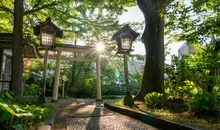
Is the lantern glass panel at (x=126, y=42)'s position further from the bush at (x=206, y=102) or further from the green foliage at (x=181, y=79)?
the bush at (x=206, y=102)

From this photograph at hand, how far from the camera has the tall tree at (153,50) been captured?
7363 millimetres

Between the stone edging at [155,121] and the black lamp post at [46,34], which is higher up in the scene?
the black lamp post at [46,34]

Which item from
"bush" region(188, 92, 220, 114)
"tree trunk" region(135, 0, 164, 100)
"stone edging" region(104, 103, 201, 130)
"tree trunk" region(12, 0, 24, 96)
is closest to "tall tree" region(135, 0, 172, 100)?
"tree trunk" region(135, 0, 164, 100)

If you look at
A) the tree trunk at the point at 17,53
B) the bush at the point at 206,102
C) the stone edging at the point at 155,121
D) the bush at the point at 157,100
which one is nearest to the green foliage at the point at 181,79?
the bush at the point at 157,100

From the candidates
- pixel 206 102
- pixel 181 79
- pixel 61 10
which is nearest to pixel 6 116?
pixel 206 102

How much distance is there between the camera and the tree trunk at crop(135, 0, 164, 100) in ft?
24.2

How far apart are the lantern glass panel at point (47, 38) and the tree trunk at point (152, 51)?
3.93 metres

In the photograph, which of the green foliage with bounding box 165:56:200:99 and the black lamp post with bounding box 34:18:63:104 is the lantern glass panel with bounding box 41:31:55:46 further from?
the green foliage with bounding box 165:56:200:99

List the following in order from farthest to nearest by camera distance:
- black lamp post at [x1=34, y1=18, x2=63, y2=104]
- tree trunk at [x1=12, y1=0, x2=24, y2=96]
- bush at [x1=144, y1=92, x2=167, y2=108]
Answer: tree trunk at [x1=12, y1=0, x2=24, y2=96]
black lamp post at [x1=34, y1=18, x2=63, y2=104]
bush at [x1=144, y1=92, x2=167, y2=108]

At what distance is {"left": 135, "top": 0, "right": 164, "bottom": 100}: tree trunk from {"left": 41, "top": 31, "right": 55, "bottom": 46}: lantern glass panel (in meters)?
3.93

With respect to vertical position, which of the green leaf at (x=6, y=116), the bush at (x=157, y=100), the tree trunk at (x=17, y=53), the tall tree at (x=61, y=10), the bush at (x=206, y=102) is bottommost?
the bush at (x=157, y=100)

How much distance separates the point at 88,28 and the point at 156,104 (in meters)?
8.19

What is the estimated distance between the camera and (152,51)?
774cm

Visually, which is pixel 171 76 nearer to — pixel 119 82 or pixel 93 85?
pixel 93 85
